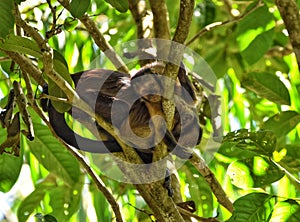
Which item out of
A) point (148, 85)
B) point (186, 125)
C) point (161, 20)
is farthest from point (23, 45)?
point (161, 20)

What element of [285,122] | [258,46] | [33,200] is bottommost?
→ [33,200]

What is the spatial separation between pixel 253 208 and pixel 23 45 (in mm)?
615

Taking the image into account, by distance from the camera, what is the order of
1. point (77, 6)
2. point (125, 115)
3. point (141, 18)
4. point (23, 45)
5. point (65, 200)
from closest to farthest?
point (23, 45) < point (77, 6) < point (125, 115) < point (65, 200) < point (141, 18)

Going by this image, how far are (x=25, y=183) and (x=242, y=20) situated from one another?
1416 mm

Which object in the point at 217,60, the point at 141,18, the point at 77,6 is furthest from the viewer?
the point at 217,60

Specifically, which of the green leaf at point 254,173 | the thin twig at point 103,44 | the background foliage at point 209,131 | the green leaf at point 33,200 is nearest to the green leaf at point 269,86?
the background foliage at point 209,131

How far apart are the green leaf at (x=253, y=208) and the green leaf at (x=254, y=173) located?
0.10ft

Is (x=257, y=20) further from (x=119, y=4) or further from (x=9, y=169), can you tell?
(x=9, y=169)

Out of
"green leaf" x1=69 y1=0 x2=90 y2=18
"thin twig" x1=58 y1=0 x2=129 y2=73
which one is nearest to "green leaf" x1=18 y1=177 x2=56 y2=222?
"thin twig" x1=58 y1=0 x2=129 y2=73

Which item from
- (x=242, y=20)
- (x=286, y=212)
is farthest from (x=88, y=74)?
(x=286, y=212)

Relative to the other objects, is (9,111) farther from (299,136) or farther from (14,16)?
(299,136)

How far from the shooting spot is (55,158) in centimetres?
212

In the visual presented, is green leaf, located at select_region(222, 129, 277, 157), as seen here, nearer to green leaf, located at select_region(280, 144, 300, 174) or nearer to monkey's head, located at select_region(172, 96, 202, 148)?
green leaf, located at select_region(280, 144, 300, 174)

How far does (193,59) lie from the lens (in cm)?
246
